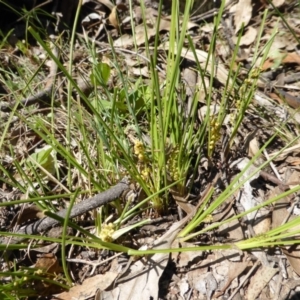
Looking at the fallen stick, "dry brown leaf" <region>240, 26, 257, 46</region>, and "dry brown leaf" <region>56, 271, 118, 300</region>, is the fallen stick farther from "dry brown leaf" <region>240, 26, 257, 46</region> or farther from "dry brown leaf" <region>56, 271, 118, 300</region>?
"dry brown leaf" <region>240, 26, 257, 46</region>

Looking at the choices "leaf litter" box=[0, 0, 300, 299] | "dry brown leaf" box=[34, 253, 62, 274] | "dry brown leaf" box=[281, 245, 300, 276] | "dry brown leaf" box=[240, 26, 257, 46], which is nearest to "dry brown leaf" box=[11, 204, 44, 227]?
"leaf litter" box=[0, 0, 300, 299]

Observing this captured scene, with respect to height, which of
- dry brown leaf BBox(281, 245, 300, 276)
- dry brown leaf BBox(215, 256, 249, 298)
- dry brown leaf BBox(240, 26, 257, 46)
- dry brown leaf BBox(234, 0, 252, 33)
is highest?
dry brown leaf BBox(234, 0, 252, 33)

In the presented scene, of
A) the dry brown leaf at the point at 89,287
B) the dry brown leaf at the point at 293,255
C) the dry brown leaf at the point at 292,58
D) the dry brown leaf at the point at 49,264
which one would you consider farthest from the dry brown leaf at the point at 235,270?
the dry brown leaf at the point at 292,58

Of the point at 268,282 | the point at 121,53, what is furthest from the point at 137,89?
the point at 268,282

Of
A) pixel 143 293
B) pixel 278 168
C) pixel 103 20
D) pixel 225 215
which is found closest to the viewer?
pixel 143 293

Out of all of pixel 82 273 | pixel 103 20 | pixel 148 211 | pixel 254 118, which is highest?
pixel 103 20

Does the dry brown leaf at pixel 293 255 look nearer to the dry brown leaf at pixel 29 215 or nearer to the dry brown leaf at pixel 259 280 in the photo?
the dry brown leaf at pixel 259 280

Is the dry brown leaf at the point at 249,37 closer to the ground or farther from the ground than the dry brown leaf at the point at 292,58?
farther from the ground

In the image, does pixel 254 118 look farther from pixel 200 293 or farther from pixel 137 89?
pixel 200 293

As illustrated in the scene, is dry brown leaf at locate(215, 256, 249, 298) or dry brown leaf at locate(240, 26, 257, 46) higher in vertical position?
dry brown leaf at locate(240, 26, 257, 46)

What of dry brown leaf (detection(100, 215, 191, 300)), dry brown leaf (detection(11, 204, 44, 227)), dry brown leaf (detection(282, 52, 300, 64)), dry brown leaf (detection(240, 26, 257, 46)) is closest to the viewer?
dry brown leaf (detection(100, 215, 191, 300))

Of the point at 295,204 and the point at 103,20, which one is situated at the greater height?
the point at 103,20
